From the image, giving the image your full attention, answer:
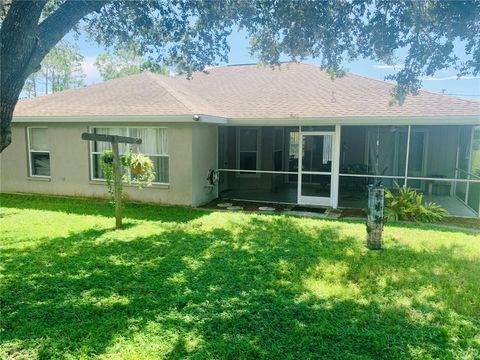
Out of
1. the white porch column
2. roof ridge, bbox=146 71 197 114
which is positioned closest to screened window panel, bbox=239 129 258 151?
roof ridge, bbox=146 71 197 114

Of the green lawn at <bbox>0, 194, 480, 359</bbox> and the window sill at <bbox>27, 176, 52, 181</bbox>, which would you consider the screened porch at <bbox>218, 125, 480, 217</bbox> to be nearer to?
the green lawn at <bbox>0, 194, 480, 359</bbox>

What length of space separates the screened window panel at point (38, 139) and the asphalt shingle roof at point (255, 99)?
27.9 inches

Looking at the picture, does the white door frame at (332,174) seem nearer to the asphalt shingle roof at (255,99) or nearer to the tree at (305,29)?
the asphalt shingle roof at (255,99)

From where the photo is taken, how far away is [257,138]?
14328mm

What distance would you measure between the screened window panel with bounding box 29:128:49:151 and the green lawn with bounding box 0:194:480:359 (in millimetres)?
5224

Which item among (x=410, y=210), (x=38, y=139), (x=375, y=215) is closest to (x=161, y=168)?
(x=38, y=139)

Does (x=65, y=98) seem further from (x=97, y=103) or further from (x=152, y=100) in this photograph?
(x=152, y=100)

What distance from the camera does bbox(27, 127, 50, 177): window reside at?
41.7ft

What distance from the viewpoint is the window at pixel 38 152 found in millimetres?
12695

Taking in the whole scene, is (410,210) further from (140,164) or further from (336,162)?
(140,164)

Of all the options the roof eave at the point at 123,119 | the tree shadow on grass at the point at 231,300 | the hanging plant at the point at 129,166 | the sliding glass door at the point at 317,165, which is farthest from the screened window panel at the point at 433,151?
the hanging plant at the point at 129,166

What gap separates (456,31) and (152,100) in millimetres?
8593

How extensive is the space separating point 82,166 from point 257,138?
6622 mm

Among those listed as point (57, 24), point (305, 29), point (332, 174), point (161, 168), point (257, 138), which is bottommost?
point (332, 174)
